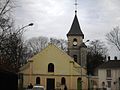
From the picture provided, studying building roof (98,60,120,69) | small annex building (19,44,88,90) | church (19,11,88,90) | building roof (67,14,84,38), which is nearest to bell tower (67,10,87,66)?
building roof (67,14,84,38)

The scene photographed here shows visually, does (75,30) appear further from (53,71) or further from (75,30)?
(53,71)

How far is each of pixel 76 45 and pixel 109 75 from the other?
11127 millimetres

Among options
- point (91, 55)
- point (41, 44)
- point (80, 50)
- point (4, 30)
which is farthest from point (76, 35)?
point (4, 30)

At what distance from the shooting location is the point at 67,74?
77812 millimetres

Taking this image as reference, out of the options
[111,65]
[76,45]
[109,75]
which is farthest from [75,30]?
[109,75]

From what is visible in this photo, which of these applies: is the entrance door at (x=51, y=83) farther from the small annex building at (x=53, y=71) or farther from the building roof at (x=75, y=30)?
the building roof at (x=75, y=30)

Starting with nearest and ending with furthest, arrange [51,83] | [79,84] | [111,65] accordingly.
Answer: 1. [51,83]
2. [79,84]
3. [111,65]

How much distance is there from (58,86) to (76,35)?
15.7 metres

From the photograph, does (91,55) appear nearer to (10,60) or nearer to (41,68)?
(41,68)

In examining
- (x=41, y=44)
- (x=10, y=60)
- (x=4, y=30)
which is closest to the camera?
(x=4, y=30)

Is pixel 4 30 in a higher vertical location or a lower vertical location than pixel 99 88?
higher

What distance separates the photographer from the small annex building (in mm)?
77125

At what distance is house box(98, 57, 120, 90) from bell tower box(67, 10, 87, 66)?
23.1 ft

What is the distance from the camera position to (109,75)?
90500 mm
